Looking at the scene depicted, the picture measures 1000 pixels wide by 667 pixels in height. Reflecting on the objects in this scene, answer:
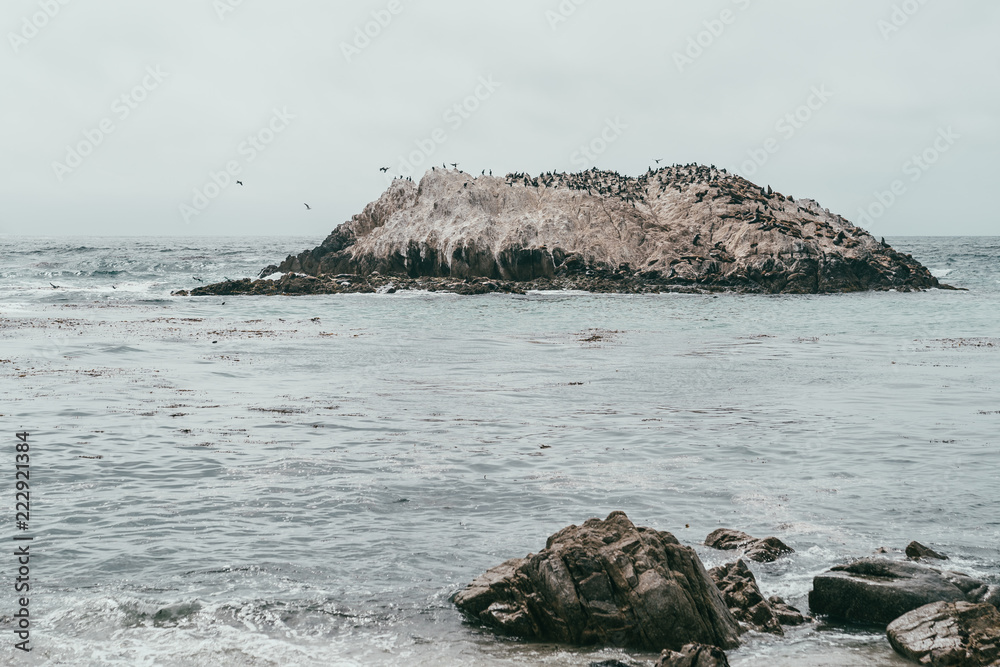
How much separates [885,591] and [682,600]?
6.61ft

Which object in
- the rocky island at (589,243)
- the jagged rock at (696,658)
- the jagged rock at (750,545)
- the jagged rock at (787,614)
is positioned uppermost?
the rocky island at (589,243)

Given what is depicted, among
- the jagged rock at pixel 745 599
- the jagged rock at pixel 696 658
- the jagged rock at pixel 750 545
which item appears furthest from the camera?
the jagged rock at pixel 750 545

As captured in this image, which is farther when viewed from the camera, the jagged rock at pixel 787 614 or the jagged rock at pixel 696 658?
the jagged rock at pixel 787 614

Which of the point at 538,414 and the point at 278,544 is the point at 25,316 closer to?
the point at 538,414

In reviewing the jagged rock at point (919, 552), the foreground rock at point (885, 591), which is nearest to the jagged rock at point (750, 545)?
the foreground rock at point (885, 591)

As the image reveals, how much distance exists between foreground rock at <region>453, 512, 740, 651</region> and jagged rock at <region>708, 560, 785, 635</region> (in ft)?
0.75

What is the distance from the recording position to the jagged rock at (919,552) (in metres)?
8.48

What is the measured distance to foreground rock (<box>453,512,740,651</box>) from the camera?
22.3ft

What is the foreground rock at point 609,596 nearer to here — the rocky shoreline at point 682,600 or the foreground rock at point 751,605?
the rocky shoreline at point 682,600

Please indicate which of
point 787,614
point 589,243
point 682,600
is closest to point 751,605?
point 787,614

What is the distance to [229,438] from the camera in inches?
553

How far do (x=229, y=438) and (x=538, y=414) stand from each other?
236 inches

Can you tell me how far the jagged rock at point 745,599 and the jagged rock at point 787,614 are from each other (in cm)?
8

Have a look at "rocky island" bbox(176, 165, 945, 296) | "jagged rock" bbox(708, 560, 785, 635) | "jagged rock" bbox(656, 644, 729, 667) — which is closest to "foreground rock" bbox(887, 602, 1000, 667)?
"jagged rock" bbox(708, 560, 785, 635)
